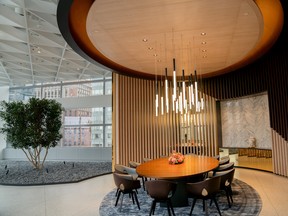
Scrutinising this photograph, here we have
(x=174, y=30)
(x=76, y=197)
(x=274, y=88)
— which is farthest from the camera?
(x=274, y=88)

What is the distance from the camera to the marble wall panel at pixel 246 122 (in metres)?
7.41

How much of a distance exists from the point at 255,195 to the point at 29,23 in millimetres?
8059

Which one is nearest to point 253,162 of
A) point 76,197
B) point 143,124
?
Answer: point 143,124

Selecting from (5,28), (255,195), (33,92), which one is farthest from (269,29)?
(33,92)

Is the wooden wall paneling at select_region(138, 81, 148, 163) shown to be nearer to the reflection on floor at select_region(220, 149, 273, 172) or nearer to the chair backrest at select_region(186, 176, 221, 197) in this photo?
the reflection on floor at select_region(220, 149, 273, 172)

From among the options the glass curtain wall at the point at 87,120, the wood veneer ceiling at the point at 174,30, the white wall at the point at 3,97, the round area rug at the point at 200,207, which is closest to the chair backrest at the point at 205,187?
the round area rug at the point at 200,207

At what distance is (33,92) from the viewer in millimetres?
14422

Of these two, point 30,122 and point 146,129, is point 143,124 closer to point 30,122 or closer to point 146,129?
point 146,129

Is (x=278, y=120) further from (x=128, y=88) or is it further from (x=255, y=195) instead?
(x=128, y=88)

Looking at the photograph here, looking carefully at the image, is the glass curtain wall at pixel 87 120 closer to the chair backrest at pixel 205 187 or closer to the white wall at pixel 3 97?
the white wall at pixel 3 97

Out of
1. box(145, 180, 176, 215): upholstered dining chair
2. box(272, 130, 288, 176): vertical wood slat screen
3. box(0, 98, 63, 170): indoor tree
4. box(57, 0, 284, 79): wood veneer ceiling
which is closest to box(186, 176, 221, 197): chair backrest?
box(145, 180, 176, 215): upholstered dining chair

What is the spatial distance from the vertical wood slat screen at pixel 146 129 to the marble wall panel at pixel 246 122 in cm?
59

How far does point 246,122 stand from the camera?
8.09 metres

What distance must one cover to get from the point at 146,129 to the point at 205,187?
16.2 ft
